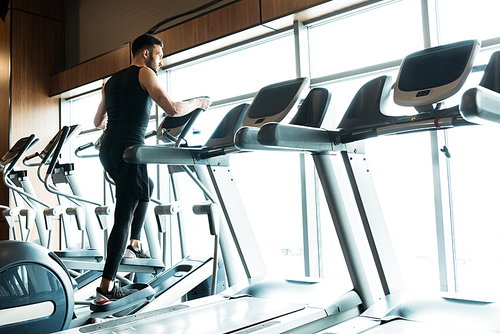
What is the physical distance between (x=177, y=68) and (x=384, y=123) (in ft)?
12.8

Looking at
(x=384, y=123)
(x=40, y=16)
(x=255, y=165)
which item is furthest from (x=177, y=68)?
(x=384, y=123)

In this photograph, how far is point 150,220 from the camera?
3.54 meters

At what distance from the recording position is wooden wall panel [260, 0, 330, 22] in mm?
3732

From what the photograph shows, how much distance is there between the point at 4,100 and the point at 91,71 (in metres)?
1.58

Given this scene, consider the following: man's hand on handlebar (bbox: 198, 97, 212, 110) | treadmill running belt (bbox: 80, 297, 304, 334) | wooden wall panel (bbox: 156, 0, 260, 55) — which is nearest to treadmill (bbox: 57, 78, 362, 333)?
treadmill running belt (bbox: 80, 297, 304, 334)

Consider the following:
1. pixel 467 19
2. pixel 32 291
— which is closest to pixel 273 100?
pixel 32 291

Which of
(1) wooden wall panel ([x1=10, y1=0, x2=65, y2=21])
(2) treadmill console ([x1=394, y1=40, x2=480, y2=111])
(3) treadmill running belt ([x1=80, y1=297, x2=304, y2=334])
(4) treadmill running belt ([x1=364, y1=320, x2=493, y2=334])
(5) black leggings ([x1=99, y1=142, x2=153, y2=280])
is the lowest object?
(3) treadmill running belt ([x1=80, y1=297, x2=304, y2=334])

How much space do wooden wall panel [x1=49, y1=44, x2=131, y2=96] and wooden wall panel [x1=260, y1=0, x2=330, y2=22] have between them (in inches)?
82.5

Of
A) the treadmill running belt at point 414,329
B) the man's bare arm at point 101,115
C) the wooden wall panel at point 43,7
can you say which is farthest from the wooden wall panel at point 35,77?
the treadmill running belt at point 414,329

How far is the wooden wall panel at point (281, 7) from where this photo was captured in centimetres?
373

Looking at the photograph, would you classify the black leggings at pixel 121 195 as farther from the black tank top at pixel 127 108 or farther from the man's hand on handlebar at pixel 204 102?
the man's hand on handlebar at pixel 204 102

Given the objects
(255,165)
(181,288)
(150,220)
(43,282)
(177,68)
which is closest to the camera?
(43,282)

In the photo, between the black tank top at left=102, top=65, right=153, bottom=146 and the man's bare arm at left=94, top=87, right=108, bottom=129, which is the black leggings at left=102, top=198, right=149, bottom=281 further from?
the man's bare arm at left=94, top=87, right=108, bottom=129

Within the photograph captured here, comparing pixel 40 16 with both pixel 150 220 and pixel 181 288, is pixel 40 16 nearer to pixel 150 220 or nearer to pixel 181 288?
pixel 150 220
